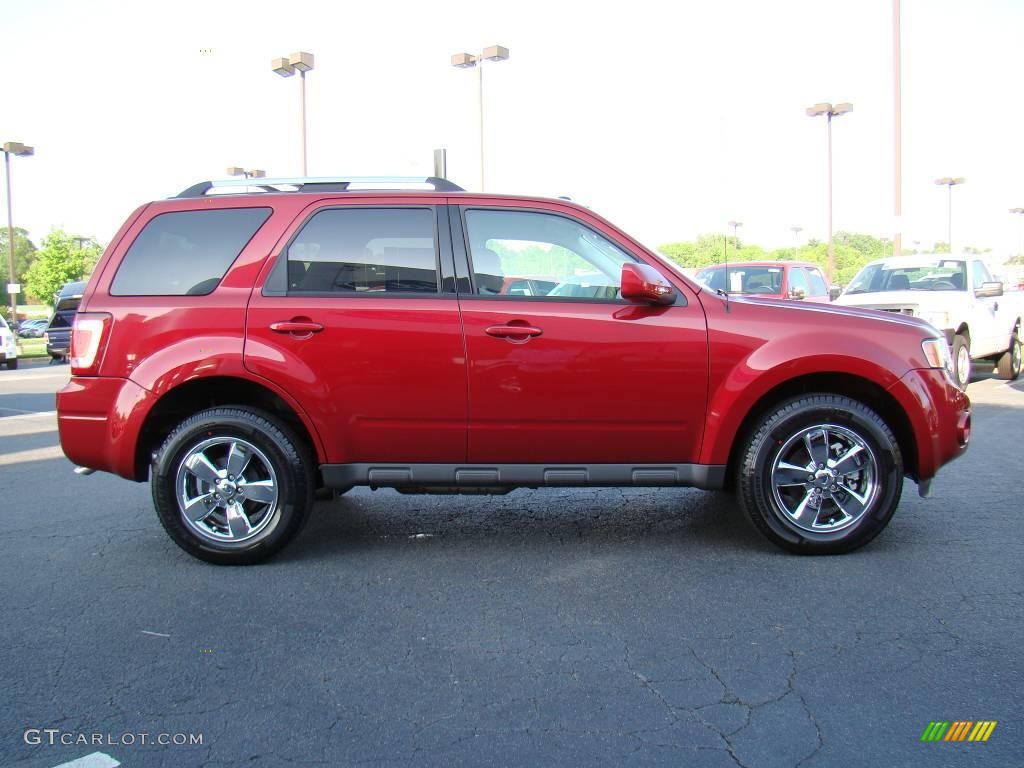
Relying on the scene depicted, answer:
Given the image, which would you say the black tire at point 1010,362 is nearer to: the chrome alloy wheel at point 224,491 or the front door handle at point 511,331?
the front door handle at point 511,331

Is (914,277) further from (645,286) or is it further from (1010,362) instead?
(645,286)

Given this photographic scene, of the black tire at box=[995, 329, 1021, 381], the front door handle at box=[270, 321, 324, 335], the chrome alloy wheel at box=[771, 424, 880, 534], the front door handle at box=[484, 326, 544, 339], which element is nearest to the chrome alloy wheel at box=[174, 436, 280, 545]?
the front door handle at box=[270, 321, 324, 335]

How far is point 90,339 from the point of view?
4820mm

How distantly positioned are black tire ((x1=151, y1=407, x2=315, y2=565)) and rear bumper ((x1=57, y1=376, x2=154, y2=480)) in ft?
0.62

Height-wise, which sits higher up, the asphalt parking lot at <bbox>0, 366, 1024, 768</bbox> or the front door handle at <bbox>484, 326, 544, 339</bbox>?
the front door handle at <bbox>484, 326, 544, 339</bbox>

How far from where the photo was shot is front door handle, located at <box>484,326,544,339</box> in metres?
4.68

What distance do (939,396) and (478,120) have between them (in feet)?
72.3

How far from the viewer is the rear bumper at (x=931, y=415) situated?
478cm

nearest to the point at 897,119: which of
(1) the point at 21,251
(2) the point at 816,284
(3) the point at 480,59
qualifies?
(2) the point at 816,284

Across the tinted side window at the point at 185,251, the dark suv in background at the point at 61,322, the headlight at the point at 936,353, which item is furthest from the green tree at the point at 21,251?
the headlight at the point at 936,353

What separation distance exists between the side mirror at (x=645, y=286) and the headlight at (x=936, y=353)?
54.9 inches

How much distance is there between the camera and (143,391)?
476cm

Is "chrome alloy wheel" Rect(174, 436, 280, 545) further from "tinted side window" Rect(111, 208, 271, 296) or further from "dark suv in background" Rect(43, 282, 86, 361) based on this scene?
"dark suv in background" Rect(43, 282, 86, 361)

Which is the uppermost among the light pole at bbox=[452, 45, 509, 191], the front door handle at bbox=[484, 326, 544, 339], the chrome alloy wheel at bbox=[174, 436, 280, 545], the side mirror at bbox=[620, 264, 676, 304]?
the light pole at bbox=[452, 45, 509, 191]
